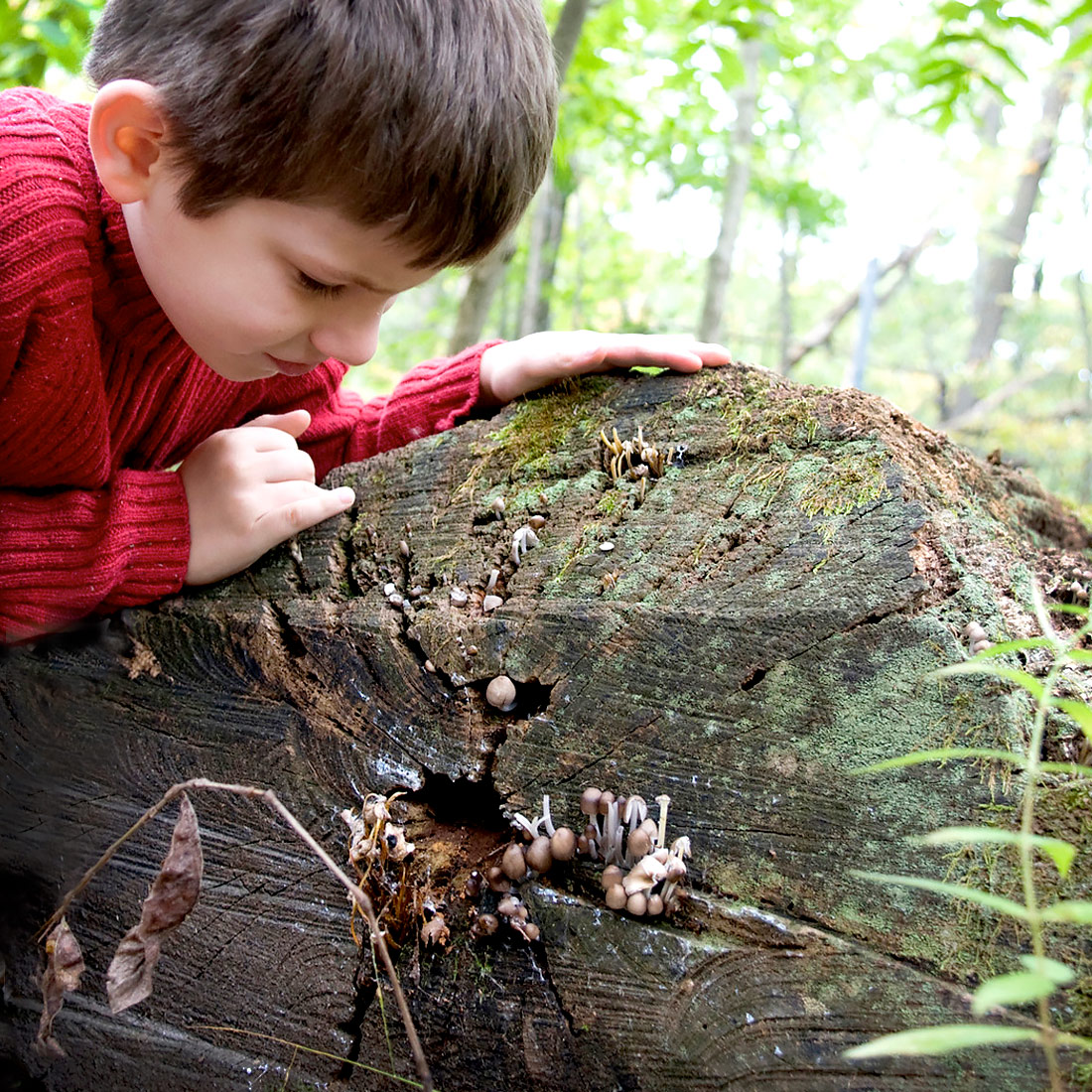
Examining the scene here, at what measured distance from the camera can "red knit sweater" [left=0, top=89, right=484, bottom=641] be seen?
179 cm

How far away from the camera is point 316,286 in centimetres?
171

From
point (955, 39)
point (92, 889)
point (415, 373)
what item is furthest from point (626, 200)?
point (92, 889)

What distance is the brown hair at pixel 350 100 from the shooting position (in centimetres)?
146

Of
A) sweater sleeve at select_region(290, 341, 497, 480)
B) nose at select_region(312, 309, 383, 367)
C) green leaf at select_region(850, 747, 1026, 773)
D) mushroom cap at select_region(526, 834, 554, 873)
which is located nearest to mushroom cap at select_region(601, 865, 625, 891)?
mushroom cap at select_region(526, 834, 554, 873)

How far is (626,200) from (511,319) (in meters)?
2.64

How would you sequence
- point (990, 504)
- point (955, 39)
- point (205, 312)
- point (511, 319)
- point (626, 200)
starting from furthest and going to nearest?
point (511, 319)
point (626, 200)
point (955, 39)
point (990, 504)
point (205, 312)

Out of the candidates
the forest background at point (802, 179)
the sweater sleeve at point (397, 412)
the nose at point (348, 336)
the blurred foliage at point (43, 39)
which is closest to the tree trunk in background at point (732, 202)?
the forest background at point (802, 179)

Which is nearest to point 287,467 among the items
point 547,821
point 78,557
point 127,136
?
point 78,557

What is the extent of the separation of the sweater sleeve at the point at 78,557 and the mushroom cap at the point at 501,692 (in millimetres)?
807

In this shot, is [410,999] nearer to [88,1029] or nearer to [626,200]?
[88,1029]

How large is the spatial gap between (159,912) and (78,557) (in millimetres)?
863

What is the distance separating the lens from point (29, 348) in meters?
1.83

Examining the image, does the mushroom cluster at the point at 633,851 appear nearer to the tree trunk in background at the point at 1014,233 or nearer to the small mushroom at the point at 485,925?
the small mushroom at the point at 485,925

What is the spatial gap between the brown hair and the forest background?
4.26ft
